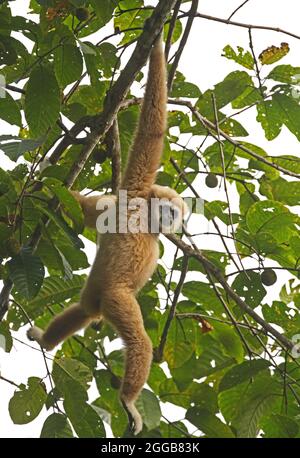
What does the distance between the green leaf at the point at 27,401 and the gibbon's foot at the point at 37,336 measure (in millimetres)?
404

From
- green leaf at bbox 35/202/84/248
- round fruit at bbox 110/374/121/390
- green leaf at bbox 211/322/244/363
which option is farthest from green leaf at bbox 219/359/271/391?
green leaf at bbox 35/202/84/248

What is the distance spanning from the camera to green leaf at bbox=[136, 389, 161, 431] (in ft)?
12.8

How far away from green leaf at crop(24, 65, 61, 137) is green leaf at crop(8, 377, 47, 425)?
4.60 ft

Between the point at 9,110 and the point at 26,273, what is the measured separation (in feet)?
2.80

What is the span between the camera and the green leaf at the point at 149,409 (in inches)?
154

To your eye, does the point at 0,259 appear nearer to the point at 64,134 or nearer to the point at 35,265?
the point at 35,265

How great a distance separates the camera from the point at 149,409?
3.94m

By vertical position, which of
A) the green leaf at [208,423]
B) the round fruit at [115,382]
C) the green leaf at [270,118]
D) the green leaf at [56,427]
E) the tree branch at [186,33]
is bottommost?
the green leaf at [56,427]

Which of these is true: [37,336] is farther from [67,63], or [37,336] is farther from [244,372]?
[67,63]

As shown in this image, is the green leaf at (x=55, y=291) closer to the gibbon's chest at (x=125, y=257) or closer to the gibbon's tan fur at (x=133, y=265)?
the gibbon's tan fur at (x=133, y=265)

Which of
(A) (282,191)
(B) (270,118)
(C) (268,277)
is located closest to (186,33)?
(B) (270,118)
